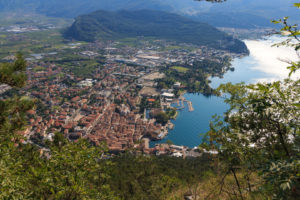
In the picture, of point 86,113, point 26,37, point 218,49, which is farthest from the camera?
point 26,37

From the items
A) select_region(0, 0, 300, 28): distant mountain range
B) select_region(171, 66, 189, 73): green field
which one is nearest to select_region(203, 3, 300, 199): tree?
select_region(171, 66, 189, 73): green field

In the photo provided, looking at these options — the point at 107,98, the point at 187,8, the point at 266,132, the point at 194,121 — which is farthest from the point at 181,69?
the point at 187,8

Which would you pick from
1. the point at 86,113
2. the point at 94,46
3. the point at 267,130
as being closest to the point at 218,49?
the point at 94,46

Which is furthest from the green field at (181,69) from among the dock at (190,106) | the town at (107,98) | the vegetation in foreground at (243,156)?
the vegetation in foreground at (243,156)

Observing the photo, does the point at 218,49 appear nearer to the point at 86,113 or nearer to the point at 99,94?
the point at 99,94

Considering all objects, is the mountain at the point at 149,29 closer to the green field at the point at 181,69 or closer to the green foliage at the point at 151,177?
the green field at the point at 181,69

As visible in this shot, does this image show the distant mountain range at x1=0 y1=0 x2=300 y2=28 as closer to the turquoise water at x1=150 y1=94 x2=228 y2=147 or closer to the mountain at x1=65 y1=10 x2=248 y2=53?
the mountain at x1=65 y1=10 x2=248 y2=53

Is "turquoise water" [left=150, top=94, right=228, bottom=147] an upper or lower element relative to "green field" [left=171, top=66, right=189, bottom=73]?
lower

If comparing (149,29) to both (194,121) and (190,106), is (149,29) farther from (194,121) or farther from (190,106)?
(194,121)
